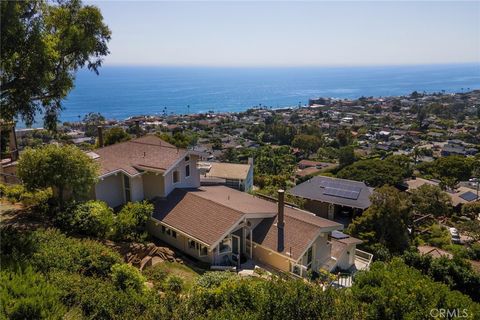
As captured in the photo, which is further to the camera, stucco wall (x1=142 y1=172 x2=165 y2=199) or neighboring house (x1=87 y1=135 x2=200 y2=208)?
stucco wall (x1=142 y1=172 x2=165 y2=199)

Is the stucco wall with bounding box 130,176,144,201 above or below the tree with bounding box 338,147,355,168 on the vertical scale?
above

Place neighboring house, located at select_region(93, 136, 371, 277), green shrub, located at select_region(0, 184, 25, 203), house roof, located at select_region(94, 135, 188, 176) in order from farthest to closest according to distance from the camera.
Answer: house roof, located at select_region(94, 135, 188, 176)
green shrub, located at select_region(0, 184, 25, 203)
neighboring house, located at select_region(93, 136, 371, 277)

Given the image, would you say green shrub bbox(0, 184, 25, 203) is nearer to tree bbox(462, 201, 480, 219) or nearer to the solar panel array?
the solar panel array

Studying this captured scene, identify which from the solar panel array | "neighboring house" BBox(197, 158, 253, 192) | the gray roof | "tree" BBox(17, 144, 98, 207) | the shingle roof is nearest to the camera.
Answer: "tree" BBox(17, 144, 98, 207)

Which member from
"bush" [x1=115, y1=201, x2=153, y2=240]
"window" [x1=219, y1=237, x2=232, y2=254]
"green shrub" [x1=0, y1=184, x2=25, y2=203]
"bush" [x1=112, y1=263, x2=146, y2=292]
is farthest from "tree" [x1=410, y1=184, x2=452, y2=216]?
"green shrub" [x1=0, y1=184, x2=25, y2=203]

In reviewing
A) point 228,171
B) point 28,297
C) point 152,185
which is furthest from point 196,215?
point 228,171
